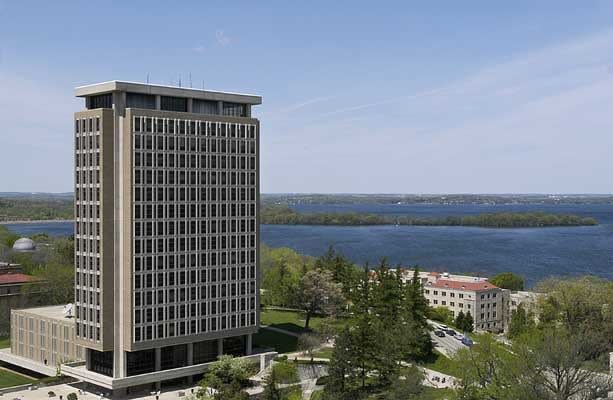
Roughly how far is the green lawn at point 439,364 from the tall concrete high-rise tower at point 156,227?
1763 centimetres

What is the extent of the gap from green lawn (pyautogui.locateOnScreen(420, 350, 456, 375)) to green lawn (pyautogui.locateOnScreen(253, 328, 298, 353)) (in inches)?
513

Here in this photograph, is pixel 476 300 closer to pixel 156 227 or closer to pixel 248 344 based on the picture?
pixel 248 344

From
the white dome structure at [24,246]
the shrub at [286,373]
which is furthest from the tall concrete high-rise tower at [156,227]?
the white dome structure at [24,246]

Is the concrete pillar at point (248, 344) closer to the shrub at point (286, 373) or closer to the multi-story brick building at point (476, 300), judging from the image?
the shrub at point (286, 373)

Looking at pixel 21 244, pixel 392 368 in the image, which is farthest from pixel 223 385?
pixel 21 244

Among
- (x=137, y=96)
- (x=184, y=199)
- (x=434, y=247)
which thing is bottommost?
(x=434, y=247)

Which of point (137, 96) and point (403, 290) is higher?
point (137, 96)

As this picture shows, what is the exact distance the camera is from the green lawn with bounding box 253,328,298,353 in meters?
69.9

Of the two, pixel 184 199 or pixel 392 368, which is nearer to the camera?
pixel 392 368

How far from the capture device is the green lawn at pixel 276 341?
69938mm

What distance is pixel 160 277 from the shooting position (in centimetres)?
5850

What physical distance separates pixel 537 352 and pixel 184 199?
30124 mm

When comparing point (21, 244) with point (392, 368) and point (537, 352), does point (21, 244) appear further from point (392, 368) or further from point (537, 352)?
point (537, 352)

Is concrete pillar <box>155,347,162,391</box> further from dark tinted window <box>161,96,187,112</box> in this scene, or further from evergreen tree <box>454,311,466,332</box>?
evergreen tree <box>454,311,466,332</box>
